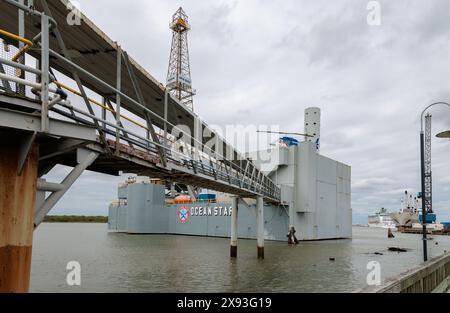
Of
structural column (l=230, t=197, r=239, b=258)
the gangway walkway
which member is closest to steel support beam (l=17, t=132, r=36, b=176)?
the gangway walkway

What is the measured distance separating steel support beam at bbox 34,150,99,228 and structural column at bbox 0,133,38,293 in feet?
1.04

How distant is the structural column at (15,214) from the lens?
748cm

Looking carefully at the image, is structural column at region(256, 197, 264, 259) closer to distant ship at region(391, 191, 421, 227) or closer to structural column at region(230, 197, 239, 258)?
structural column at region(230, 197, 239, 258)

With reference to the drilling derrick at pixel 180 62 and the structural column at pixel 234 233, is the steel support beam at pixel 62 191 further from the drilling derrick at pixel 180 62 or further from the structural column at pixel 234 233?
the drilling derrick at pixel 180 62

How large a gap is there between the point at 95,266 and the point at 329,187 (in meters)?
36.4

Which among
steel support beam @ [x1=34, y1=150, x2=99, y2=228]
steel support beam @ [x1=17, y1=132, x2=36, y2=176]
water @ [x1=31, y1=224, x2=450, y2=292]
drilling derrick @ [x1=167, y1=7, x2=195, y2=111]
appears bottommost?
water @ [x1=31, y1=224, x2=450, y2=292]

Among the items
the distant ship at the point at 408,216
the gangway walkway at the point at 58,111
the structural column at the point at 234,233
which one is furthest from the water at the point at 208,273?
the distant ship at the point at 408,216

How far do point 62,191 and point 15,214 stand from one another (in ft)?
3.96

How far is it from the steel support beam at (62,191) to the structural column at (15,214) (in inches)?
12.4

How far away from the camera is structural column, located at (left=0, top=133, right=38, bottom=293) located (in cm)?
748

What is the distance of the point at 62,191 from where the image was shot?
28.3 ft

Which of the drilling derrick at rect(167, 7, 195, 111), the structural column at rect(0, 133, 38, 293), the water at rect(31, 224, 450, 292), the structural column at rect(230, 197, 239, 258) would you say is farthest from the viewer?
the drilling derrick at rect(167, 7, 195, 111)

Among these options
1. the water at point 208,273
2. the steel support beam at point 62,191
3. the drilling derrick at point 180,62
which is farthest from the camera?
the drilling derrick at point 180,62
